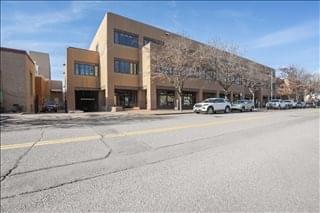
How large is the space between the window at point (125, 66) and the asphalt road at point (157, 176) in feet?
98.1

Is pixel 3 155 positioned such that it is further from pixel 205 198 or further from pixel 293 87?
pixel 293 87

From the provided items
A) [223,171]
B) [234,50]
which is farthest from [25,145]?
[234,50]

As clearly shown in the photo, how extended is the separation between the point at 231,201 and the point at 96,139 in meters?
6.65

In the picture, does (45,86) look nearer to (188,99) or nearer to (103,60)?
(103,60)

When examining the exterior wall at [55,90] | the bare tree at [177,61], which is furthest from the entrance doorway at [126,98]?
the exterior wall at [55,90]

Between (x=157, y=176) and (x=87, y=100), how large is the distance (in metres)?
38.9

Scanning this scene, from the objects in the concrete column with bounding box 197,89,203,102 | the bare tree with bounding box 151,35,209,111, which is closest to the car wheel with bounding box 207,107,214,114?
the bare tree with bounding box 151,35,209,111

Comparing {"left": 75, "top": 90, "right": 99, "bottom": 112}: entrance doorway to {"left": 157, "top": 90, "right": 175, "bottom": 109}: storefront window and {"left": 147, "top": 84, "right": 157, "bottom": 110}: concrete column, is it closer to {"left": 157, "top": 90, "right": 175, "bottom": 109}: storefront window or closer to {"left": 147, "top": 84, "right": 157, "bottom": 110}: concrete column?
{"left": 147, "top": 84, "right": 157, "bottom": 110}: concrete column

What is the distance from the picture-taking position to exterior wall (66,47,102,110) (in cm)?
3875

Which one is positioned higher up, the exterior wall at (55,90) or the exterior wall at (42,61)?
the exterior wall at (42,61)

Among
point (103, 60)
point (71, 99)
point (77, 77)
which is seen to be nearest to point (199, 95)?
point (103, 60)

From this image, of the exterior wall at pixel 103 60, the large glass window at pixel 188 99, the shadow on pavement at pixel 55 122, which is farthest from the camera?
the large glass window at pixel 188 99

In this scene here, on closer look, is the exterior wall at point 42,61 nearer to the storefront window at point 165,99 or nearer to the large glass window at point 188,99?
the large glass window at point 188,99

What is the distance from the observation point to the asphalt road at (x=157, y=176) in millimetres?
4602
